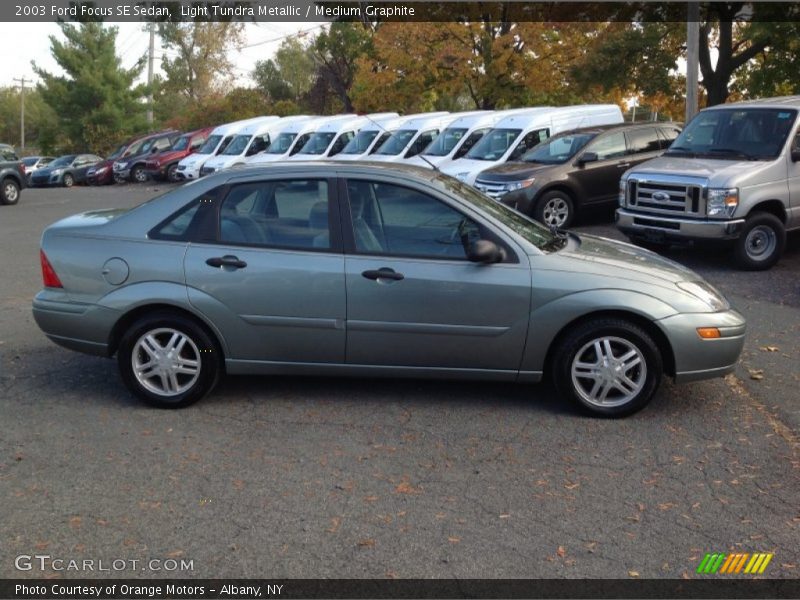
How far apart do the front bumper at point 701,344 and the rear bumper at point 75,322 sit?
3566 mm

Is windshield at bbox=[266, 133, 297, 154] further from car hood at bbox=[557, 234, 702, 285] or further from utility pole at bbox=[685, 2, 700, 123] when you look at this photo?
car hood at bbox=[557, 234, 702, 285]

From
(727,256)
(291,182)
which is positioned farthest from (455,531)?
(727,256)

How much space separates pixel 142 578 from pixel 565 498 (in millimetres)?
2095

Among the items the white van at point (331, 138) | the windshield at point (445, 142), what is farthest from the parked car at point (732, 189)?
the white van at point (331, 138)

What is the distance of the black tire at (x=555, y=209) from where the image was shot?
49.3 feet

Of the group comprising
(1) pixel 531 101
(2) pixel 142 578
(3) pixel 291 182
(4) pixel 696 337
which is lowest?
(2) pixel 142 578

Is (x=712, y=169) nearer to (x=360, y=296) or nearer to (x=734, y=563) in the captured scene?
(x=360, y=296)

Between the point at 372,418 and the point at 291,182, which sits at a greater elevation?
the point at 291,182

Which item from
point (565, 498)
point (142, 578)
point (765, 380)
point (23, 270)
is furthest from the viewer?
point (23, 270)

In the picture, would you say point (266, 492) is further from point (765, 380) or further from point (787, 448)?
point (765, 380)

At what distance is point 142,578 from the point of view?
3.97 metres

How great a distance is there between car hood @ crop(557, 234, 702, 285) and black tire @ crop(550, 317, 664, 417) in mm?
311

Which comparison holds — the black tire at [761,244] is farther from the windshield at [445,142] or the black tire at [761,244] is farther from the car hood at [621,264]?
the windshield at [445,142]

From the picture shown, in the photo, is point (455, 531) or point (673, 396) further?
point (673, 396)
